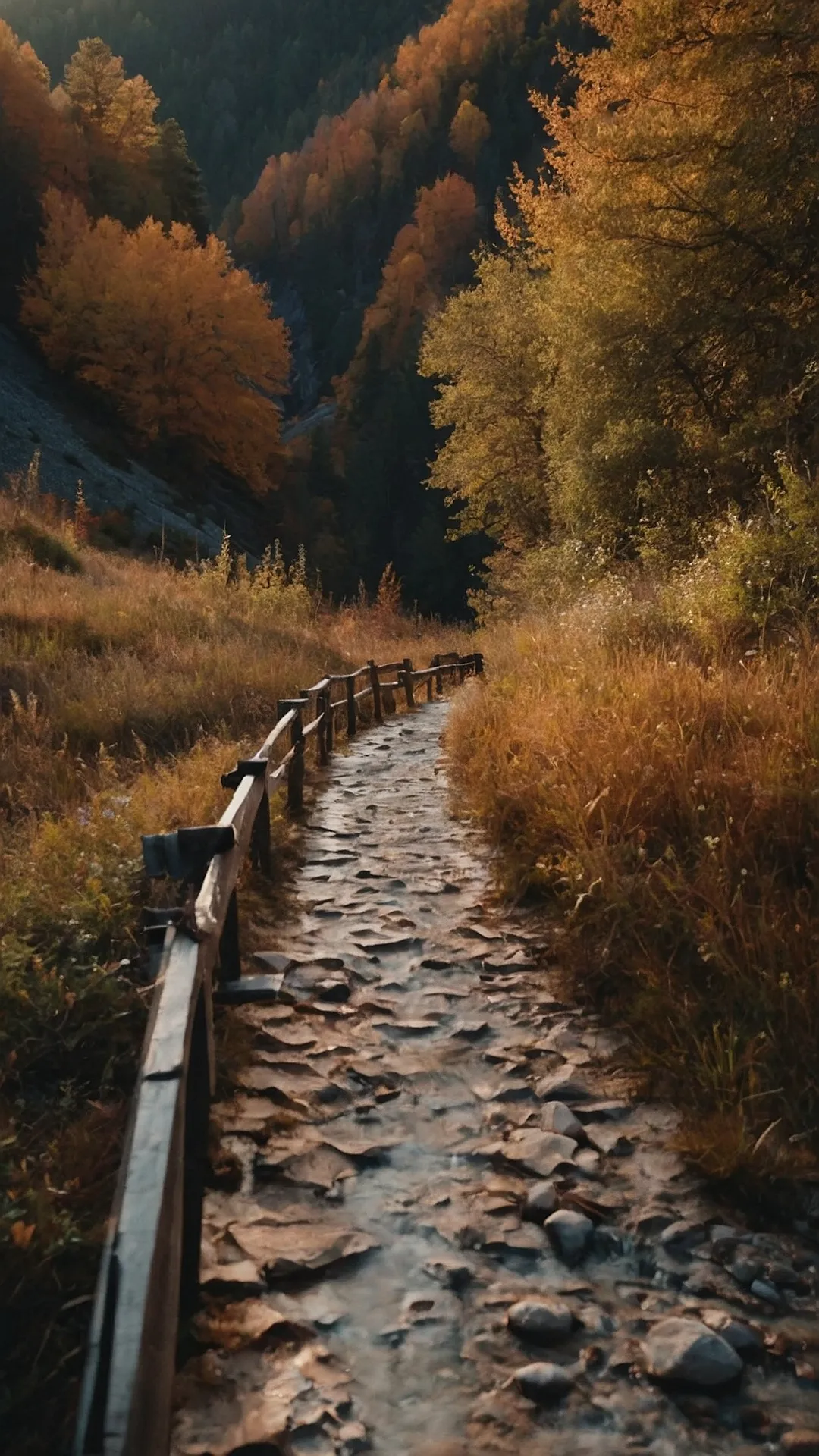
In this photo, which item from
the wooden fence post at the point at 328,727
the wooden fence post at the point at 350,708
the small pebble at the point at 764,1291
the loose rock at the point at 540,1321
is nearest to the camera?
the loose rock at the point at 540,1321

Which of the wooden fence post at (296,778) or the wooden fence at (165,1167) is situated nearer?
the wooden fence at (165,1167)

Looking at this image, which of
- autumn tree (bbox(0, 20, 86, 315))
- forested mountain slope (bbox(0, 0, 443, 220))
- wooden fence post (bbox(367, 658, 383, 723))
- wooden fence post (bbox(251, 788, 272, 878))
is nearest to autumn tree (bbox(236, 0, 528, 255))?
forested mountain slope (bbox(0, 0, 443, 220))

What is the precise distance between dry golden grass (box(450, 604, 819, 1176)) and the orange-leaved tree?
3736 cm

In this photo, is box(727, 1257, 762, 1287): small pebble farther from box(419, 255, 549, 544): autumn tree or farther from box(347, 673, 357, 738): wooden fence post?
box(419, 255, 549, 544): autumn tree

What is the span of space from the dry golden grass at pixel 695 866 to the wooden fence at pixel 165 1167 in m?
1.75

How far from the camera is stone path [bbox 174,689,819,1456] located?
7.17 ft

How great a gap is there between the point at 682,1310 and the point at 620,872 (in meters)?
2.49

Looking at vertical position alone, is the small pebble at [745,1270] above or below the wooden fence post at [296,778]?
below

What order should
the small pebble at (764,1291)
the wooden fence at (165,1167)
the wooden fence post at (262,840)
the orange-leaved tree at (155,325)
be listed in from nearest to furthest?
the wooden fence at (165,1167) < the small pebble at (764,1291) < the wooden fence post at (262,840) < the orange-leaved tree at (155,325)

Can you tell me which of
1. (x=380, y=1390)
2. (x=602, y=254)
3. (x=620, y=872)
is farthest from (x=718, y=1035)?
(x=602, y=254)

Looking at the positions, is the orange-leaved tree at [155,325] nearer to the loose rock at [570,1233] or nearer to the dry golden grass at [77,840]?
the dry golden grass at [77,840]

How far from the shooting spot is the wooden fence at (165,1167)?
5.25ft

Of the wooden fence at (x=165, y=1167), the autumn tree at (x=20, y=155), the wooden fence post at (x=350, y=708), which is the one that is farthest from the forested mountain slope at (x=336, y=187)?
the wooden fence at (x=165, y=1167)

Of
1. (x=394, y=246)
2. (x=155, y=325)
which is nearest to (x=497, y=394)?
(x=155, y=325)
